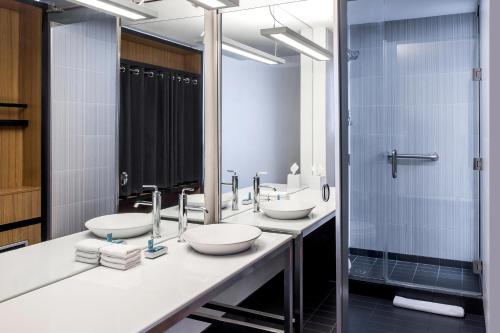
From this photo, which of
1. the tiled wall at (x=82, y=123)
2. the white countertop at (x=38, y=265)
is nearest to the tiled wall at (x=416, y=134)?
the tiled wall at (x=82, y=123)

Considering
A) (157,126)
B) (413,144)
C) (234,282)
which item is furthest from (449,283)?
(157,126)

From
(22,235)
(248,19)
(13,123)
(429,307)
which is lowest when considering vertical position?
(429,307)

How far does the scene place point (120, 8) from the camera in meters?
1.71

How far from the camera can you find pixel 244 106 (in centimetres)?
254

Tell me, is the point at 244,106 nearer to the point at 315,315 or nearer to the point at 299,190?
the point at 299,190

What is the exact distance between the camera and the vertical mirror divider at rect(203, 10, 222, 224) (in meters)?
2.46

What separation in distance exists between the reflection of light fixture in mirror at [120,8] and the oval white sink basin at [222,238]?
977 millimetres

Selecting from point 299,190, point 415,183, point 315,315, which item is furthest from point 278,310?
point 415,183

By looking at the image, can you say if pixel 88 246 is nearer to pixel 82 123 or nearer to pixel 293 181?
pixel 82 123

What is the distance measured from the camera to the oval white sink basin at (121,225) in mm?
1733

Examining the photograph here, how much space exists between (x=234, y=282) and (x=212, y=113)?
1.12 metres

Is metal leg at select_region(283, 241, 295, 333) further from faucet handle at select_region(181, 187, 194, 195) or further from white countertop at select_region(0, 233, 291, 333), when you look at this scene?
faucet handle at select_region(181, 187, 194, 195)

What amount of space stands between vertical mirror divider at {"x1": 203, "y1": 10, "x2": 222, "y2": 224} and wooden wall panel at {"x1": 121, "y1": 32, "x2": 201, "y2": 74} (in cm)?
22

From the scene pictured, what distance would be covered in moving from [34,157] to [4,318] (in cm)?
47
